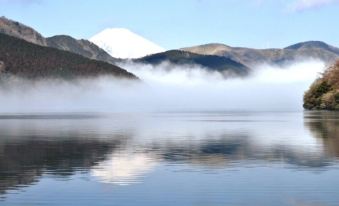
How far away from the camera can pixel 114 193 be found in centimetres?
4788

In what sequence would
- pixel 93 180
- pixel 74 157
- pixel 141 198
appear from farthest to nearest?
1. pixel 74 157
2. pixel 93 180
3. pixel 141 198

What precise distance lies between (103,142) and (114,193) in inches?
1945

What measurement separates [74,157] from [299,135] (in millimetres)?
48403

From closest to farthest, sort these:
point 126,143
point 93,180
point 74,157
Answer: point 93,180, point 74,157, point 126,143

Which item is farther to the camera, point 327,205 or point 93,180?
point 93,180

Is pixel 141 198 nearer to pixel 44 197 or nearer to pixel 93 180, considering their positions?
pixel 44 197

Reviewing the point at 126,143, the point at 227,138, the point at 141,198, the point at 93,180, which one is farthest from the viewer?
the point at 227,138

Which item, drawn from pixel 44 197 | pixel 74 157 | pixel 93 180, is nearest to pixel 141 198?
pixel 44 197

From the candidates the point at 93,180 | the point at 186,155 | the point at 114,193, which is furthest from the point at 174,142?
the point at 114,193

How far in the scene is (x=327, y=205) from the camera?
42688mm

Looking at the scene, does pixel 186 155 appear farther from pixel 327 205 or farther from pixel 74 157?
pixel 327 205

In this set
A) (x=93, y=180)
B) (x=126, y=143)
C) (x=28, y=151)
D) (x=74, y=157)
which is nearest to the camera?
(x=93, y=180)

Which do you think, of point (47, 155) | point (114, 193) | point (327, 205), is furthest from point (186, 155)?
point (327, 205)

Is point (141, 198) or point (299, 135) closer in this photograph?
point (141, 198)
